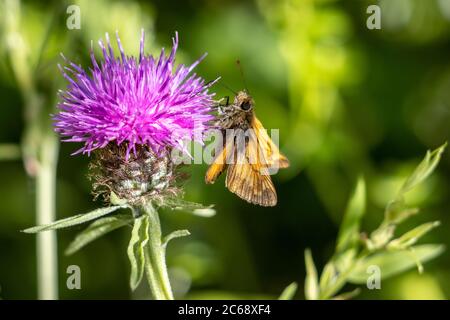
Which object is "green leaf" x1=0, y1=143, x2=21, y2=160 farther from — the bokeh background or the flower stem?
the flower stem

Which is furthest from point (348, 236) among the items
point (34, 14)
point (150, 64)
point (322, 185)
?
point (34, 14)

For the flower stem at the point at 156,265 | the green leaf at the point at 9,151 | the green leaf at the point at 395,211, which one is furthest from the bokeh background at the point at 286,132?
the green leaf at the point at 395,211

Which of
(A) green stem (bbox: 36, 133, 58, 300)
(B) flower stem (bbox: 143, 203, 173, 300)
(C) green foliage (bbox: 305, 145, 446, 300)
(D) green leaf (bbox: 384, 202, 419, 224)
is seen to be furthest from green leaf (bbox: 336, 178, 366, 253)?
(A) green stem (bbox: 36, 133, 58, 300)

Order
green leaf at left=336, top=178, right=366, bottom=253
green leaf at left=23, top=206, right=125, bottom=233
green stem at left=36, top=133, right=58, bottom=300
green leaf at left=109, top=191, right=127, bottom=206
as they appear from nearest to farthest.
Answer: green leaf at left=23, top=206, right=125, bottom=233 → green leaf at left=109, top=191, right=127, bottom=206 → green leaf at left=336, top=178, right=366, bottom=253 → green stem at left=36, top=133, right=58, bottom=300

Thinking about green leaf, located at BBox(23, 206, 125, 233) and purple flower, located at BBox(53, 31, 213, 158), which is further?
purple flower, located at BBox(53, 31, 213, 158)

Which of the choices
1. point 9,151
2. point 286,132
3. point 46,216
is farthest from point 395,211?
point 9,151

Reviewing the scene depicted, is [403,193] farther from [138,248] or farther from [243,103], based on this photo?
[138,248]
